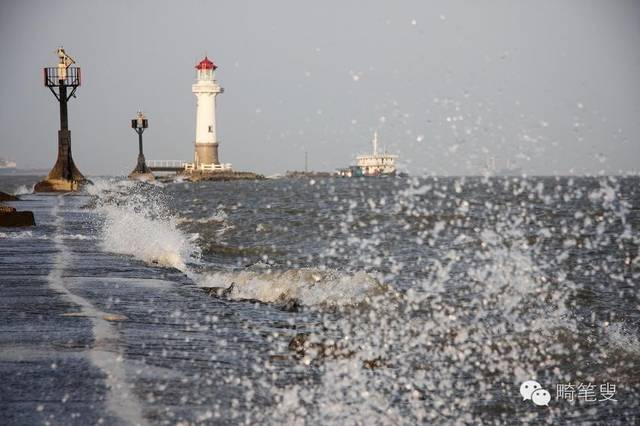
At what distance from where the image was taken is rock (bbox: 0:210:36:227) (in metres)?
21.0

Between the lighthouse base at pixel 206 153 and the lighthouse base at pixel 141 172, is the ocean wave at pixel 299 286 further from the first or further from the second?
the lighthouse base at pixel 206 153

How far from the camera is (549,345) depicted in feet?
29.7

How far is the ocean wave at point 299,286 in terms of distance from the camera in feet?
38.8

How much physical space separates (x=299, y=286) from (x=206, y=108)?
86.8 m

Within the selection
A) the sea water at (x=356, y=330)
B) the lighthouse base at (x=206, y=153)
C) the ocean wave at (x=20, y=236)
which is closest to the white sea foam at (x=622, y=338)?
the sea water at (x=356, y=330)

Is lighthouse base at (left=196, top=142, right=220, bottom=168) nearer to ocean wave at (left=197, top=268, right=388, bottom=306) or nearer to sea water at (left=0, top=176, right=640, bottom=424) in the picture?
sea water at (left=0, top=176, right=640, bottom=424)

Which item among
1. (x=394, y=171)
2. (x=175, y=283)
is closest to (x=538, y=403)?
(x=175, y=283)

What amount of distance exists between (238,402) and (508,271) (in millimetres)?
11505

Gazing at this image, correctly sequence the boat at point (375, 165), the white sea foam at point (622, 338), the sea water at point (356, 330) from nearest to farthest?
the sea water at point (356, 330) < the white sea foam at point (622, 338) < the boat at point (375, 165)

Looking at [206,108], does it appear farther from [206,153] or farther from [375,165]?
[375,165]

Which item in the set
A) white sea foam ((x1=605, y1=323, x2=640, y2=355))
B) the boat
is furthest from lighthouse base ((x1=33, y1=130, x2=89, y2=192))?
the boat

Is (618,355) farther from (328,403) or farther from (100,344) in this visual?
(100,344)

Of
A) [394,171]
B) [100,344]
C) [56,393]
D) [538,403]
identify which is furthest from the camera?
[394,171]

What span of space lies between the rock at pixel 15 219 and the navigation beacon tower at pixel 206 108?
76.4 metres
